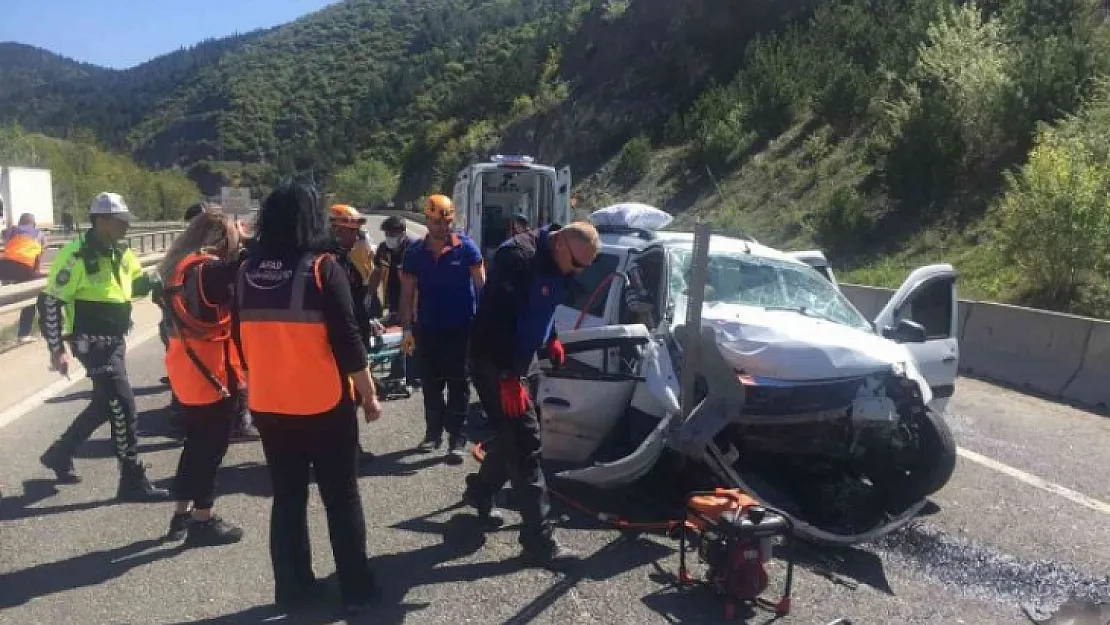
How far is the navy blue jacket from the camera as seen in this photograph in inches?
179

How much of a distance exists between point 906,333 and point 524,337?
119 inches

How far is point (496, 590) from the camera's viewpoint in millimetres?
4355

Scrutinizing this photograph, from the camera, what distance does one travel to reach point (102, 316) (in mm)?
5438

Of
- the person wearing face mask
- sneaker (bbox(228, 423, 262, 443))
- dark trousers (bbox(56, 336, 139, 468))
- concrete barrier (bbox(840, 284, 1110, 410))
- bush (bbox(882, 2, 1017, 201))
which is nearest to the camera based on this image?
dark trousers (bbox(56, 336, 139, 468))

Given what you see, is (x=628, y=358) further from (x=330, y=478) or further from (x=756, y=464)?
(x=330, y=478)

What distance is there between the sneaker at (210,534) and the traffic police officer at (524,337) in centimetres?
157

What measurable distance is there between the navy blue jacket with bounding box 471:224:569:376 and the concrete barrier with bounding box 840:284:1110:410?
6560 mm

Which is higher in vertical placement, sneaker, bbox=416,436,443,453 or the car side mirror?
the car side mirror

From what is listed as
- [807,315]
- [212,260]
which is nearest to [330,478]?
[212,260]

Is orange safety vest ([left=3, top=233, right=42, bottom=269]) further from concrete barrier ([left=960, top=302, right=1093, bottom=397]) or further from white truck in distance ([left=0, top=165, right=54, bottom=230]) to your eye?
white truck in distance ([left=0, top=165, right=54, bottom=230])

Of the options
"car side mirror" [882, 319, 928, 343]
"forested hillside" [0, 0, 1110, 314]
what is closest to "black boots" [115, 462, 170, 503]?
"forested hillside" [0, 0, 1110, 314]

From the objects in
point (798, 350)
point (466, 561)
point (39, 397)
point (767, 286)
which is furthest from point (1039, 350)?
point (39, 397)

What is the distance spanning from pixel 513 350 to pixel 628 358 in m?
1.26

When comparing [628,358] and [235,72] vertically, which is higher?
[235,72]
